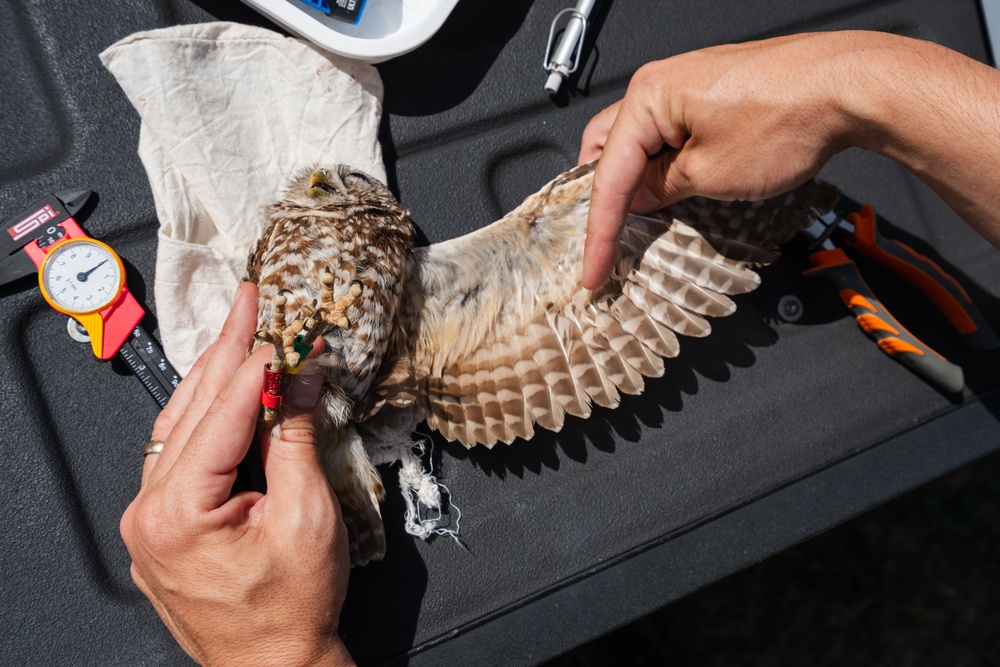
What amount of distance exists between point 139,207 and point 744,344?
6.38 feet

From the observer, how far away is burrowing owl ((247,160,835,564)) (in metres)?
1.86

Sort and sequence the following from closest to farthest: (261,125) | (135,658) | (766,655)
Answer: (135,658) < (261,125) < (766,655)

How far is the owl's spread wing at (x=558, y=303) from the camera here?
194 cm

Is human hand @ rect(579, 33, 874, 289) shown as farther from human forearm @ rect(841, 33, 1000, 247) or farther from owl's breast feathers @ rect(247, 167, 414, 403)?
owl's breast feathers @ rect(247, 167, 414, 403)

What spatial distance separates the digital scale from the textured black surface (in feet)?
0.18

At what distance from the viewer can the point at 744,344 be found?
7.30 feet

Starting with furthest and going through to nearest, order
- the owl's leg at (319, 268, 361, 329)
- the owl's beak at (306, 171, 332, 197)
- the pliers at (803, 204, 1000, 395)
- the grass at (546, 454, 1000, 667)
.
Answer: the grass at (546, 454, 1000, 667) < the pliers at (803, 204, 1000, 395) < the owl's beak at (306, 171, 332, 197) < the owl's leg at (319, 268, 361, 329)

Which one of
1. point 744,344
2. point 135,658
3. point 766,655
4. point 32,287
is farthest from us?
point 766,655

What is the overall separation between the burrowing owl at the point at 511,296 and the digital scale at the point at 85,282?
14.8 inches

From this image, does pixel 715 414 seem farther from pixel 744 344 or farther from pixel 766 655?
pixel 766 655

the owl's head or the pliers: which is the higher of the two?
the owl's head

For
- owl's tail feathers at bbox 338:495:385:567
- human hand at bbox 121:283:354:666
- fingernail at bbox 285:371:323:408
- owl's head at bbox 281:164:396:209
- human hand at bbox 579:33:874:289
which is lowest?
owl's tail feathers at bbox 338:495:385:567

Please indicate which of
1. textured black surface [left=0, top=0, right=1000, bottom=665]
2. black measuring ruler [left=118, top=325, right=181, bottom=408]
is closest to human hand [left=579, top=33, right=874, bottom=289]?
textured black surface [left=0, top=0, right=1000, bottom=665]

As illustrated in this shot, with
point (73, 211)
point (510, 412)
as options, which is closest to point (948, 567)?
point (510, 412)
